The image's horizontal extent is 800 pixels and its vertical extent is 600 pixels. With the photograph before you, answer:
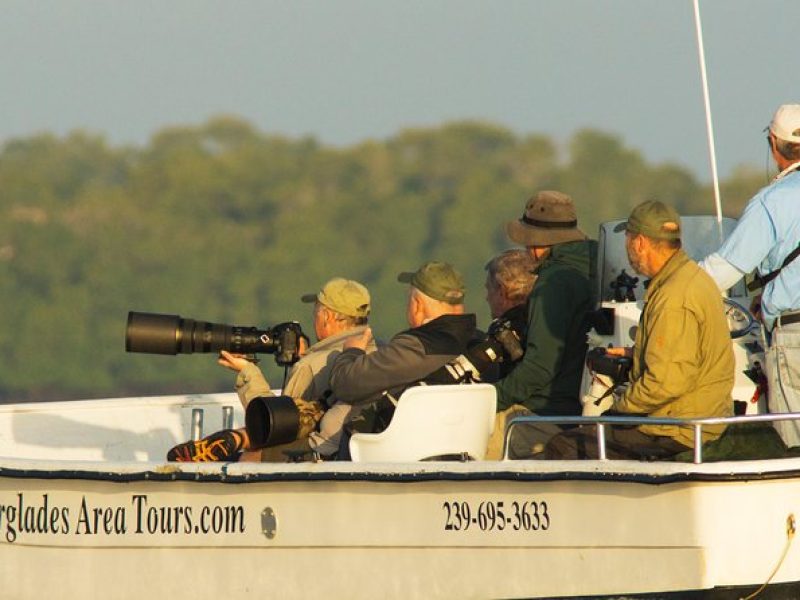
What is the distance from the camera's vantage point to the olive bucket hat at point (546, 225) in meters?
9.73

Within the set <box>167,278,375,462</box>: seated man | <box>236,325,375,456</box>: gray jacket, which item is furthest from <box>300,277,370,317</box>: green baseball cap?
<box>236,325,375,456</box>: gray jacket

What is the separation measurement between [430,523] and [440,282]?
1119mm

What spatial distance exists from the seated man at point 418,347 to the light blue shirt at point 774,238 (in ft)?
4.13

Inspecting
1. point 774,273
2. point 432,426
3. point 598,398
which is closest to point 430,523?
point 432,426

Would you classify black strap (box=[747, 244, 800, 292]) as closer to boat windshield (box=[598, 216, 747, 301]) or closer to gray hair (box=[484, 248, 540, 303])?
boat windshield (box=[598, 216, 747, 301])

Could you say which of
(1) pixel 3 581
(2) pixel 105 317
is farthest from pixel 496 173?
(1) pixel 3 581

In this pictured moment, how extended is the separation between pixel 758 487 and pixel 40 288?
61.5 meters

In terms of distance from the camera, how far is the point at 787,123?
29.9ft

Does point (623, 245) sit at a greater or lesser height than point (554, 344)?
greater

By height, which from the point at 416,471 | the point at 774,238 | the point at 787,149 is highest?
the point at 787,149

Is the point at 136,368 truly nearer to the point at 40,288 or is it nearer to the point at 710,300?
the point at 40,288

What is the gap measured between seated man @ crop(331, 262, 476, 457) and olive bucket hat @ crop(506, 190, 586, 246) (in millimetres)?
482

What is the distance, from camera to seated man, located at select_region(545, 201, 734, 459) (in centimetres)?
853

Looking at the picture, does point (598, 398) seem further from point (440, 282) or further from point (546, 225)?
point (546, 225)
